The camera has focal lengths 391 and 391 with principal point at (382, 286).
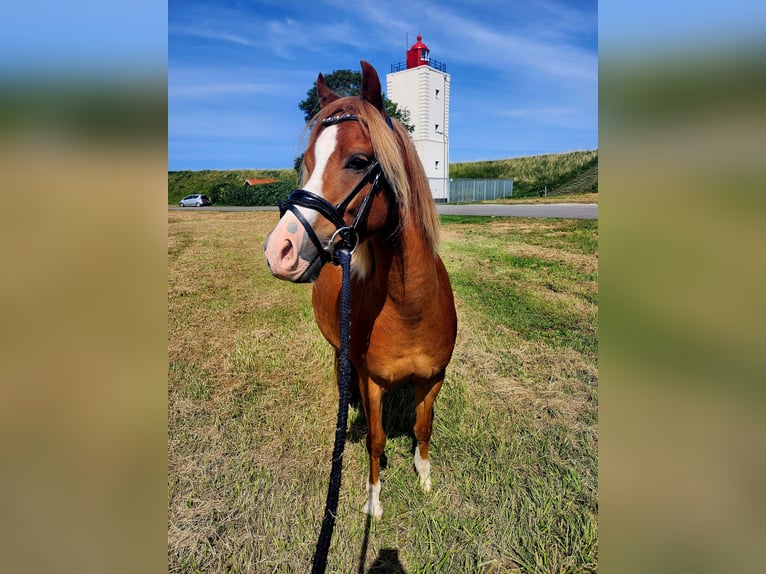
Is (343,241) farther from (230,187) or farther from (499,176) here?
(499,176)

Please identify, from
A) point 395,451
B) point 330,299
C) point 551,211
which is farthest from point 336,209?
point 551,211

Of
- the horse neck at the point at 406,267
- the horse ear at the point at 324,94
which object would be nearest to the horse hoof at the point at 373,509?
the horse neck at the point at 406,267

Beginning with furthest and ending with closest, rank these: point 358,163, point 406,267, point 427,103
→ point 427,103, point 406,267, point 358,163

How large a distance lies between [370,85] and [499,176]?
4960 cm

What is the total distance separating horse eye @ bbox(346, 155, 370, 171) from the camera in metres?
1.89

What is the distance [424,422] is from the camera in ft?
9.85

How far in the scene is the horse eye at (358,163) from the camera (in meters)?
1.89

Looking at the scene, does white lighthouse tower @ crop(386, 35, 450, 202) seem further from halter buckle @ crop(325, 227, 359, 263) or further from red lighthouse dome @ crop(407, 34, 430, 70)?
halter buckle @ crop(325, 227, 359, 263)

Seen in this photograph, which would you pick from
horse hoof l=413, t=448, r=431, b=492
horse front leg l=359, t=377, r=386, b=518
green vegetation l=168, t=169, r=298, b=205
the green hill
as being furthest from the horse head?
the green hill

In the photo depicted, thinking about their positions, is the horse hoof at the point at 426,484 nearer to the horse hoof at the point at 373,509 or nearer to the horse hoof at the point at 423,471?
the horse hoof at the point at 423,471

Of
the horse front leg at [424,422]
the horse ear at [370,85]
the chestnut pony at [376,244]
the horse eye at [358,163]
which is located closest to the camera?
the chestnut pony at [376,244]

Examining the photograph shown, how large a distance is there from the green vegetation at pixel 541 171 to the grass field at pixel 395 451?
3206 centimetres
